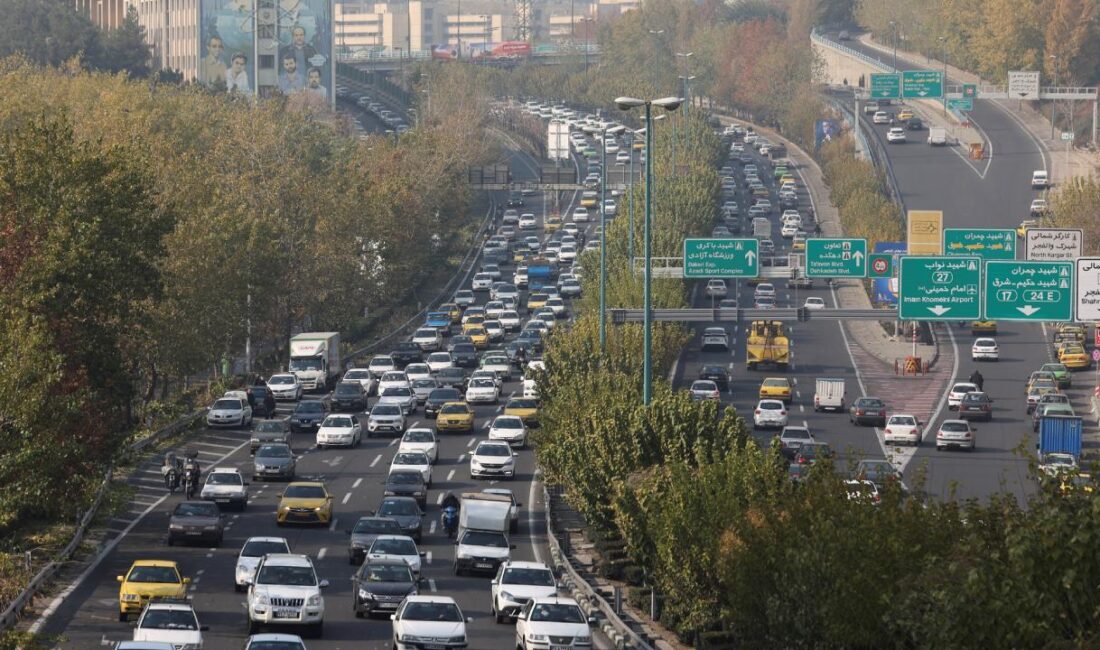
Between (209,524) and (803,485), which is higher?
(803,485)

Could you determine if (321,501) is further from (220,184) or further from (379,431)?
(220,184)

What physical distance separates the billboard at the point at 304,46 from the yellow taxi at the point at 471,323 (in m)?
95.3

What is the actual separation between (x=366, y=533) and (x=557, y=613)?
9887 mm

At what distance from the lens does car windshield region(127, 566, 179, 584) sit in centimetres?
3647

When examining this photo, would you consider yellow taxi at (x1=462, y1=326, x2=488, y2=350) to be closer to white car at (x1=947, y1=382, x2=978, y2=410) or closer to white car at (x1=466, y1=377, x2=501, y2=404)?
white car at (x1=466, y1=377, x2=501, y2=404)

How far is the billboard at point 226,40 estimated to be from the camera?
618 ft

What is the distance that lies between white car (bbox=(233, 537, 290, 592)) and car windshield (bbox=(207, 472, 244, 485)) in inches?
373

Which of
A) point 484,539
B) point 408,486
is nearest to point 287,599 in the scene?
point 484,539

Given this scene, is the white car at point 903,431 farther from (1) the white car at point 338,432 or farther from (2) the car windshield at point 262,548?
(2) the car windshield at point 262,548

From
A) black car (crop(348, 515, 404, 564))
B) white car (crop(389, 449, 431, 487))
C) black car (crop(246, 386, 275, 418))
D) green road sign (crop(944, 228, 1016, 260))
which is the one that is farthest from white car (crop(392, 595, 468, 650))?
green road sign (crop(944, 228, 1016, 260))

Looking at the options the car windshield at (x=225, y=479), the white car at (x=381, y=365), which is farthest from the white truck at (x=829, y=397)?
the car windshield at (x=225, y=479)

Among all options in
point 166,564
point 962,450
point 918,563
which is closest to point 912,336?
point 962,450

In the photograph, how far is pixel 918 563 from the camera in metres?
26.6

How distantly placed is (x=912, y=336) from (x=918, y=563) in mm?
71829
